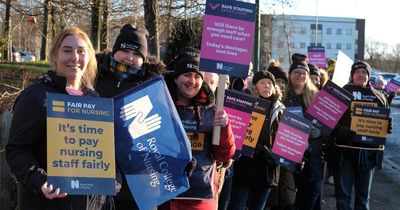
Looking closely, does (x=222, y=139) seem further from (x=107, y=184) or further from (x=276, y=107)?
(x=276, y=107)

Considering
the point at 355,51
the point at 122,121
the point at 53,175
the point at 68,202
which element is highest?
the point at 355,51

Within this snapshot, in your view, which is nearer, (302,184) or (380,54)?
(302,184)

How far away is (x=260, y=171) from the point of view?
17.3 ft

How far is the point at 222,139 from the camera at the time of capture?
3.68m

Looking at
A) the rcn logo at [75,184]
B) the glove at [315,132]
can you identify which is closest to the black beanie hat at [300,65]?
the glove at [315,132]

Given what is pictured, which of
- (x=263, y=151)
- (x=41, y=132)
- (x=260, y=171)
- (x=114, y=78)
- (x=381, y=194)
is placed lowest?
(x=381, y=194)

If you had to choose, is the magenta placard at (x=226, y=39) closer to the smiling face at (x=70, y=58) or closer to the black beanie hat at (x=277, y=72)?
the smiling face at (x=70, y=58)

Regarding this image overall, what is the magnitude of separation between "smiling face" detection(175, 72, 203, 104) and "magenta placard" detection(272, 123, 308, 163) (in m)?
1.80

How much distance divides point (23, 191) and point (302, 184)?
13.3ft

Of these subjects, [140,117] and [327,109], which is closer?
[140,117]

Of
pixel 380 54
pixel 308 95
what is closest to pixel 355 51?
pixel 380 54

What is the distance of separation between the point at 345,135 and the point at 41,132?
422 centimetres

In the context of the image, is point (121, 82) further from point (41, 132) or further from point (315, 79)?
point (315, 79)

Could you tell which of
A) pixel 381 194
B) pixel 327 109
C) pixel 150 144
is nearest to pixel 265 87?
pixel 327 109
